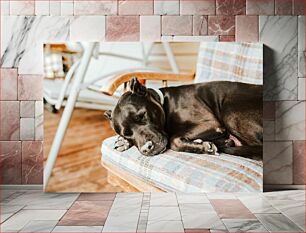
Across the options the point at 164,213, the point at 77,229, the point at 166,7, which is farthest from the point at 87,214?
the point at 166,7

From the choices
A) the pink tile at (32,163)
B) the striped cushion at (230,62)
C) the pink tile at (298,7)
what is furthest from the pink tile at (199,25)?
the pink tile at (32,163)

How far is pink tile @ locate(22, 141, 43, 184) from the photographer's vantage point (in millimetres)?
3650

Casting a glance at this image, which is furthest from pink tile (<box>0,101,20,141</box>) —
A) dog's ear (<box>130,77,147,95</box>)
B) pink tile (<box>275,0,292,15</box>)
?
pink tile (<box>275,0,292,15</box>)

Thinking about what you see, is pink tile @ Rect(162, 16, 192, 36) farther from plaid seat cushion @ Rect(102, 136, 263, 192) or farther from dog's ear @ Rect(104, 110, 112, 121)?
plaid seat cushion @ Rect(102, 136, 263, 192)

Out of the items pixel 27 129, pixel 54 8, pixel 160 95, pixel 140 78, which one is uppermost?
pixel 54 8

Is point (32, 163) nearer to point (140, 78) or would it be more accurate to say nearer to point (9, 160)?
point (9, 160)

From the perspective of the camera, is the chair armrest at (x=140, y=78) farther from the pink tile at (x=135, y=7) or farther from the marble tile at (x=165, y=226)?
the marble tile at (x=165, y=226)

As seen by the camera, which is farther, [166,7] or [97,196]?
[166,7]

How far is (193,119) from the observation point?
11.8ft

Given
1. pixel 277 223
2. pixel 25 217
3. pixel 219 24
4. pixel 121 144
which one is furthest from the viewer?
pixel 219 24

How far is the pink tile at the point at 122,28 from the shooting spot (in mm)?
3619

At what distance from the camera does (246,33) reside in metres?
3.65

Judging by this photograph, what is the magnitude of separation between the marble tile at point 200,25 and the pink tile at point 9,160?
1.67m

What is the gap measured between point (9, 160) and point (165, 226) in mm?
1646
